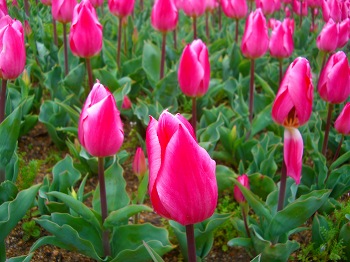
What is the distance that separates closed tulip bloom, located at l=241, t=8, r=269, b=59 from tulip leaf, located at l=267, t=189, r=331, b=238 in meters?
0.87

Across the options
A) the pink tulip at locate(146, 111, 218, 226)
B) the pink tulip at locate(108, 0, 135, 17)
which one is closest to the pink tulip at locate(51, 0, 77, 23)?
the pink tulip at locate(108, 0, 135, 17)

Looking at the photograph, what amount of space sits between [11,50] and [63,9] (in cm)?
85

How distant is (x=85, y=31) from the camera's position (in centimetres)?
222

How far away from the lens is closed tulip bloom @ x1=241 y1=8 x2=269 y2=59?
2.40 metres

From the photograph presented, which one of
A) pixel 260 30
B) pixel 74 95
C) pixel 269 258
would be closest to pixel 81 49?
pixel 74 95

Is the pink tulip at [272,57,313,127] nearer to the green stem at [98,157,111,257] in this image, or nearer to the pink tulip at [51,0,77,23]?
the green stem at [98,157,111,257]

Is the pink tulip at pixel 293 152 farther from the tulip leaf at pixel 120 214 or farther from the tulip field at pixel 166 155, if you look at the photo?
the tulip leaf at pixel 120 214

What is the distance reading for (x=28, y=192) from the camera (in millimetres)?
1615

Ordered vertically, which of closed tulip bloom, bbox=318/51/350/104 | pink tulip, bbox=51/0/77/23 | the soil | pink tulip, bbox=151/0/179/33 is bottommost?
the soil

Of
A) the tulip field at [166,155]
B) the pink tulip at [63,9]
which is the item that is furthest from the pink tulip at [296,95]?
the pink tulip at [63,9]

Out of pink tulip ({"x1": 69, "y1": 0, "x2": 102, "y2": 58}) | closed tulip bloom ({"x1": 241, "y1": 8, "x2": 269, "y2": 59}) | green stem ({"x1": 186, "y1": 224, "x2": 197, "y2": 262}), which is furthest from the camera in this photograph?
closed tulip bloom ({"x1": 241, "y1": 8, "x2": 269, "y2": 59})

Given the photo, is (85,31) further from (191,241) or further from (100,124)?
(191,241)

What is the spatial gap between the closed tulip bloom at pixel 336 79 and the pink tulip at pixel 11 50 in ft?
3.79

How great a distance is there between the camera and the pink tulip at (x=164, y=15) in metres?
2.67
